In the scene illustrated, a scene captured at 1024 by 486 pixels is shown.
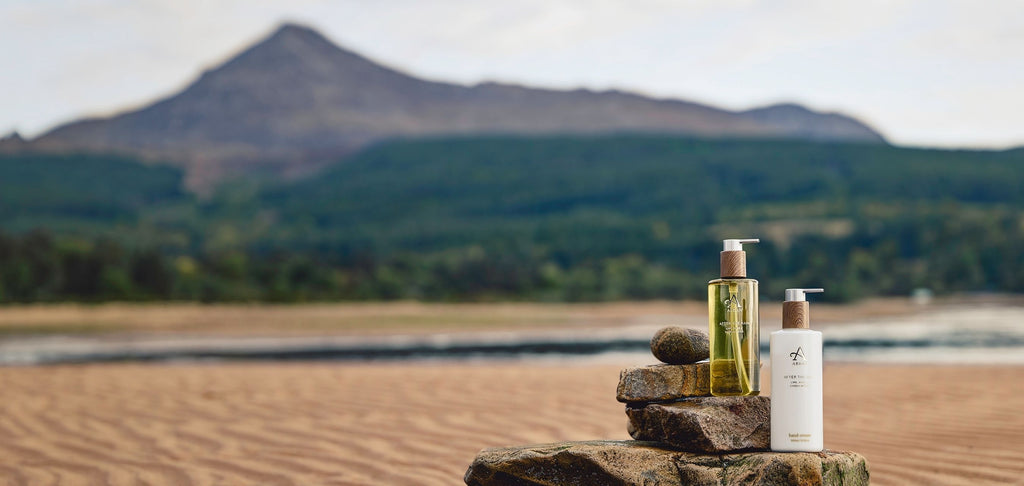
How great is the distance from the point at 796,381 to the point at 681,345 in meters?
0.74

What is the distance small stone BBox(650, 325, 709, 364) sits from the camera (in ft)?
16.6

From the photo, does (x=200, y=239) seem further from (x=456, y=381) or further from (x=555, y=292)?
(x=456, y=381)

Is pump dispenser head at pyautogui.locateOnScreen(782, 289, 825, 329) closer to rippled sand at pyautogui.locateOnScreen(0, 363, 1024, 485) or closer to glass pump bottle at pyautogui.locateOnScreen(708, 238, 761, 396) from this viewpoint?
glass pump bottle at pyautogui.locateOnScreen(708, 238, 761, 396)

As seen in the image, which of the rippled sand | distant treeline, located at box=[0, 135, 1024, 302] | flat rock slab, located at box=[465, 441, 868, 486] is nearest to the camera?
flat rock slab, located at box=[465, 441, 868, 486]

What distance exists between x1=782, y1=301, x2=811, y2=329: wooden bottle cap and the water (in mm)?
14307

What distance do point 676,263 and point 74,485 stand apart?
281 feet

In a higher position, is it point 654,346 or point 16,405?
point 654,346

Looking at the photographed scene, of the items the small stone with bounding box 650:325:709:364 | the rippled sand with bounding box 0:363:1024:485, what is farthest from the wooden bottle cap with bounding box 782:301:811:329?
the rippled sand with bounding box 0:363:1024:485

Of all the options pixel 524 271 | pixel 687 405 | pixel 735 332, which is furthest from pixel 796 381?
pixel 524 271

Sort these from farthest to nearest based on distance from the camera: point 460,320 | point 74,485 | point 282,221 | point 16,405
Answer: point 282,221, point 460,320, point 16,405, point 74,485

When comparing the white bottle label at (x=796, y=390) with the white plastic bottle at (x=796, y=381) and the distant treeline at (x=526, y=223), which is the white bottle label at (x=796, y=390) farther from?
the distant treeline at (x=526, y=223)

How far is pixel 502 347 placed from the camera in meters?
27.2

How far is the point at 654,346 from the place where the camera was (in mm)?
5121

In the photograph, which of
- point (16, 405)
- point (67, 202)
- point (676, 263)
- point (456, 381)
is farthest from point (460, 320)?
point (67, 202)
